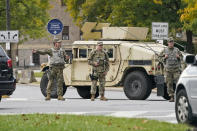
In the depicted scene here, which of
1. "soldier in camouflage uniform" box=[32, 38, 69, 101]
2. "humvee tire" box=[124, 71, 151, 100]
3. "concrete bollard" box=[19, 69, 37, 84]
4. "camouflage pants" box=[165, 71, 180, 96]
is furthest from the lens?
"concrete bollard" box=[19, 69, 37, 84]

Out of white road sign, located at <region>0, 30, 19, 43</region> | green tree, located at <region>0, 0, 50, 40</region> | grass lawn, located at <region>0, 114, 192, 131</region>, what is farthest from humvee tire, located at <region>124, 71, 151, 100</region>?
green tree, located at <region>0, 0, 50, 40</region>

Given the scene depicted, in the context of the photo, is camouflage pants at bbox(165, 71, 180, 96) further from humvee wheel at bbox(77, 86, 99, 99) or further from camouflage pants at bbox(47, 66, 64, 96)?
humvee wheel at bbox(77, 86, 99, 99)

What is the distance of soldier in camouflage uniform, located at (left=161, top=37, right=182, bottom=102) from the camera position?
22.2 meters

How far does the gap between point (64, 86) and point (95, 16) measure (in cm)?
2567

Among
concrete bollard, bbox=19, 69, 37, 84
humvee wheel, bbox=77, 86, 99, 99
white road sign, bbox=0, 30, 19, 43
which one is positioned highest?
white road sign, bbox=0, 30, 19, 43

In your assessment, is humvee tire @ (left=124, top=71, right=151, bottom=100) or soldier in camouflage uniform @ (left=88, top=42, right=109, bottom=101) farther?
humvee tire @ (left=124, top=71, right=151, bottom=100)

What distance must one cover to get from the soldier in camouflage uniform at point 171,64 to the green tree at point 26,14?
140 ft

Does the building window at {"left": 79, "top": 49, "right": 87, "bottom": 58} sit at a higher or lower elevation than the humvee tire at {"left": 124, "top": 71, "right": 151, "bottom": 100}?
higher

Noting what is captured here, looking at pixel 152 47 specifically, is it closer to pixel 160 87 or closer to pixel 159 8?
pixel 160 87

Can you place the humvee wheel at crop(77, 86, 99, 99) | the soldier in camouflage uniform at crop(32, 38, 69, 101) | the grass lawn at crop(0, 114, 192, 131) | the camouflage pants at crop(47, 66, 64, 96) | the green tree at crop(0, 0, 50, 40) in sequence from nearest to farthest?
the grass lawn at crop(0, 114, 192, 131) → the soldier in camouflage uniform at crop(32, 38, 69, 101) → the camouflage pants at crop(47, 66, 64, 96) → the humvee wheel at crop(77, 86, 99, 99) → the green tree at crop(0, 0, 50, 40)

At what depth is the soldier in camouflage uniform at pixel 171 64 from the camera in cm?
2220

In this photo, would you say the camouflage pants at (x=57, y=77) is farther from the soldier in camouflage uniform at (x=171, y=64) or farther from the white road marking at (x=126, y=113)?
the white road marking at (x=126, y=113)

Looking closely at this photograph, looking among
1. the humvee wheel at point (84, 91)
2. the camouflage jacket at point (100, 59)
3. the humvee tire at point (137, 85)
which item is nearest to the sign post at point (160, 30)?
the humvee wheel at point (84, 91)

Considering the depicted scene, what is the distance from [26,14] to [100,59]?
4310 cm
